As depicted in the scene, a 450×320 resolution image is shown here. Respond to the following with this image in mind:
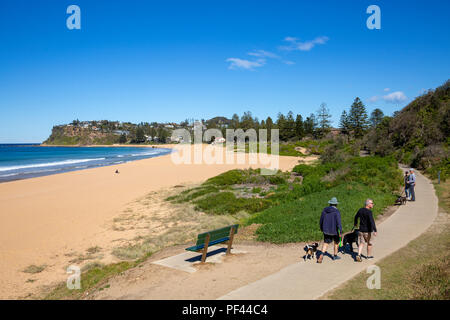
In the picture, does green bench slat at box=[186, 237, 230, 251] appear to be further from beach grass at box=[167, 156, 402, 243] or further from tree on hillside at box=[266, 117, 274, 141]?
tree on hillside at box=[266, 117, 274, 141]

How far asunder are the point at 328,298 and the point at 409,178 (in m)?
10.2

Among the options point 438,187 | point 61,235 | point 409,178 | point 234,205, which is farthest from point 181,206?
point 438,187

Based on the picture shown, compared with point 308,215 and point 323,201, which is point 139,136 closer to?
point 323,201

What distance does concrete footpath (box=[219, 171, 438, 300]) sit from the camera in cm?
519

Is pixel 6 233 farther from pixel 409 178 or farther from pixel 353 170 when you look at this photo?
pixel 353 170

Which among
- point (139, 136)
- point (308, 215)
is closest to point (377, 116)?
point (308, 215)

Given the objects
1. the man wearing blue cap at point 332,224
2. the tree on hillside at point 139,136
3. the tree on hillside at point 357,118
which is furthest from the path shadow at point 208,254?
the tree on hillside at point 139,136

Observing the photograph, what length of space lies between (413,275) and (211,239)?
14.5 ft

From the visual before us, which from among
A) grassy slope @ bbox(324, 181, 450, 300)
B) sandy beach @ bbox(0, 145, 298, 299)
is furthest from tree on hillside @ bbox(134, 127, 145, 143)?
grassy slope @ bbox(324, 181, 450, 300)

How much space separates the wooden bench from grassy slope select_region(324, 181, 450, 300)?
124 inches

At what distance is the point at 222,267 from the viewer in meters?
6.91

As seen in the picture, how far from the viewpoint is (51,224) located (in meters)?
13.8

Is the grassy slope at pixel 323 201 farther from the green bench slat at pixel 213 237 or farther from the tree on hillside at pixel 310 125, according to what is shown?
the tree on hillside at pixel 310 125
